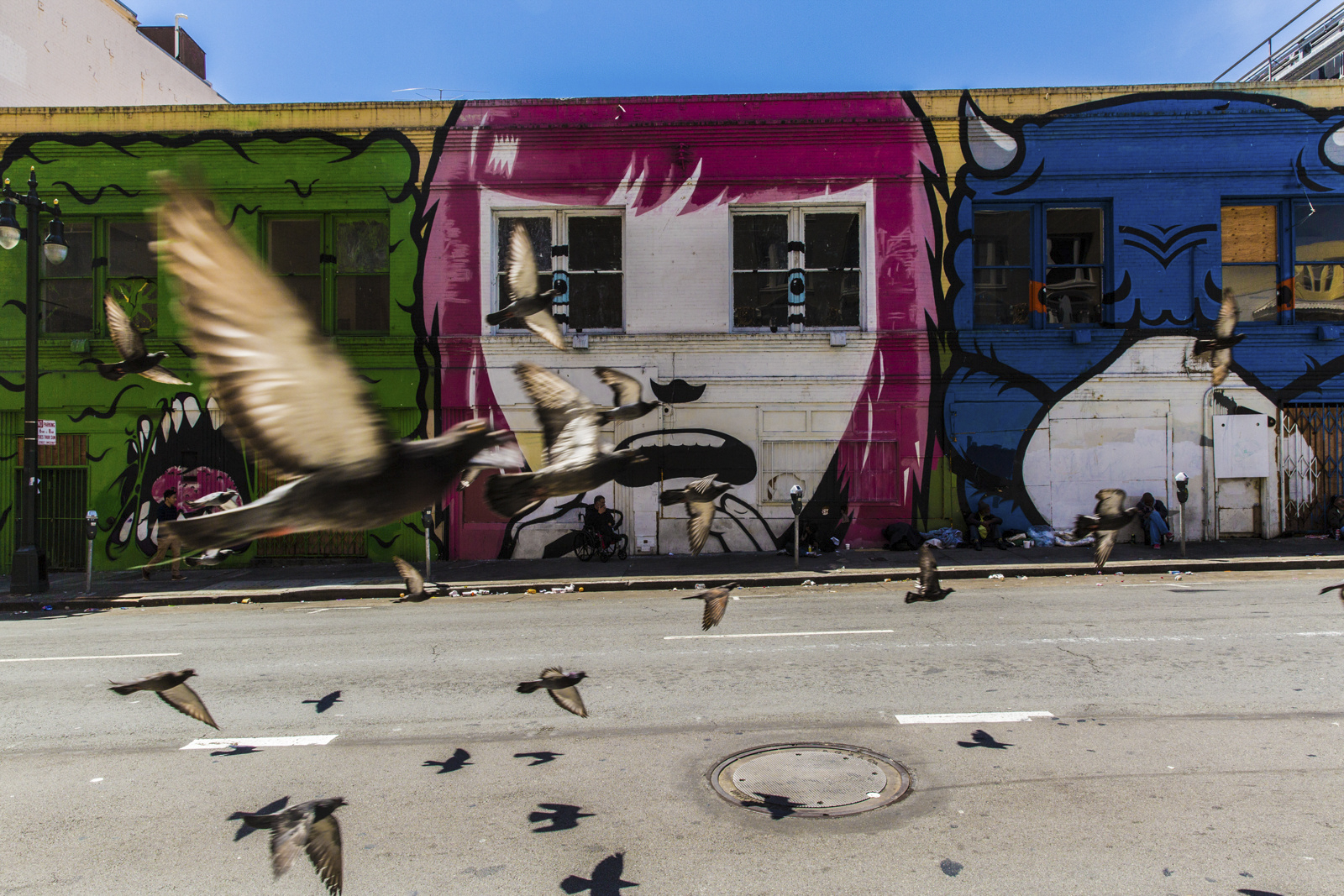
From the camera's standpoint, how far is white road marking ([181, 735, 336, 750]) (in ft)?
19.8

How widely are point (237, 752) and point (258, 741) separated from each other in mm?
210

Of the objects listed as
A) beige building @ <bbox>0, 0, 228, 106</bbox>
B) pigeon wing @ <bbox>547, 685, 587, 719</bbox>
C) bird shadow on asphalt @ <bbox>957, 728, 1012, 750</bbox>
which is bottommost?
bird shadow on asphalt @ <bbox>957, 728, 1012, 750</bbox>

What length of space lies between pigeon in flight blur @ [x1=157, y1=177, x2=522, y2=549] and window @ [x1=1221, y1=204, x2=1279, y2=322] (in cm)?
2054

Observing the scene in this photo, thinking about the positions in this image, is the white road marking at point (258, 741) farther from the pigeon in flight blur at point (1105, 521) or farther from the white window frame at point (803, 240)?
the white window frame at point (803, 240)

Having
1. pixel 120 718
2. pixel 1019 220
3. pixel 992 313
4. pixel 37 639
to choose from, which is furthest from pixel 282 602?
pixel 1019 220

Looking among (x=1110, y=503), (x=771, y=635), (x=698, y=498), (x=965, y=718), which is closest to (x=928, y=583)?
(x=1110, y=503)

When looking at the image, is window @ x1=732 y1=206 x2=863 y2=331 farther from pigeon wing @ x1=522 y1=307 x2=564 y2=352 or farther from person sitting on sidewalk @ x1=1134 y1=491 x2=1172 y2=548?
pigeon wing @ x1=522 y1=307 x2=564 y2=352

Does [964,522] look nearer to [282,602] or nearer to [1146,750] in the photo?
[1146,750]

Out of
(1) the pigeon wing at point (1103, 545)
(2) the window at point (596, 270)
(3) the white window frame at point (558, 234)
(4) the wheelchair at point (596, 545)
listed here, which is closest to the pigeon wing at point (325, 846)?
(1) the pigeon wing at point (1103, 545)

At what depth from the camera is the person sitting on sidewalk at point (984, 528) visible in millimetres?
16484

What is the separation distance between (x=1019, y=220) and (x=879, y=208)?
3266mm

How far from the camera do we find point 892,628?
9.59 metres

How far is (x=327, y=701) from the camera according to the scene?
7.11 m

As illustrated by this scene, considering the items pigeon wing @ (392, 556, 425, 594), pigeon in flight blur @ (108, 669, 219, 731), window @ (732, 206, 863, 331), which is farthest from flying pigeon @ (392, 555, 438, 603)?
window @ (732, 206, 863, 331)
